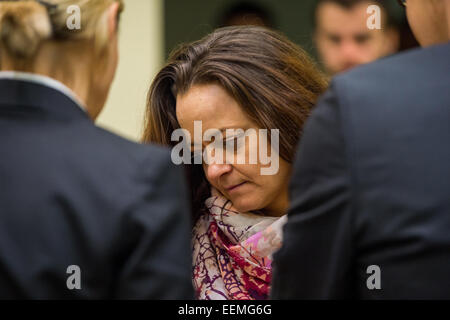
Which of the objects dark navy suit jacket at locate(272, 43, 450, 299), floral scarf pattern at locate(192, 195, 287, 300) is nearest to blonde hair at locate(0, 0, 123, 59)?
dark navy suit jacket at locate(272, 43, 450, 299)

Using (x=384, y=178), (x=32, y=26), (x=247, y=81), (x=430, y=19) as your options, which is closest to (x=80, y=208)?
(x=32, y=26)

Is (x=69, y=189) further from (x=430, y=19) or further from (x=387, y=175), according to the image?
(x=430, y=19)

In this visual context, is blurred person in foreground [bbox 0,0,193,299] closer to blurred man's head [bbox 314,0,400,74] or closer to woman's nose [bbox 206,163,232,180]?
woman's nose [bbox 206,163,232,180]

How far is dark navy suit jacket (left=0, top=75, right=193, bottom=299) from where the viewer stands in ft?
3.38

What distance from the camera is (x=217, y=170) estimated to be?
5.84 ft

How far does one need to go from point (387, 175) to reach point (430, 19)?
38 centimetres

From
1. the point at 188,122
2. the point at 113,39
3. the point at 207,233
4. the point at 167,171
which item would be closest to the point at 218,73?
the point at 188,122

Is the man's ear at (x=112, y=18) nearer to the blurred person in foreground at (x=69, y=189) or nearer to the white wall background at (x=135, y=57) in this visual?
the blurred person in foreground at (x=69, y=189)

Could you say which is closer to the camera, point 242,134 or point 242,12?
point 242,134

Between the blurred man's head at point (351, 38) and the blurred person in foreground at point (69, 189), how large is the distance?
2.36 meters

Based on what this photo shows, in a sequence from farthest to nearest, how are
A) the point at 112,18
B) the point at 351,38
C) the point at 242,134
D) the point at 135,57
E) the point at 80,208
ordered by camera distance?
the point at 135,57 → the point at 351,38 → the point at 242,134 → the point at 112,18 → the point at 80,208

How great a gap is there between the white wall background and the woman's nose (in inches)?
102

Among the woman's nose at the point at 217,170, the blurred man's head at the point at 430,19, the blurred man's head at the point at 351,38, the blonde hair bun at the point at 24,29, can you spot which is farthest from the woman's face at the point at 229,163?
the blurred man's head at the point at 351,38

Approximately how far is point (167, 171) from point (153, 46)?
11.1 feet
